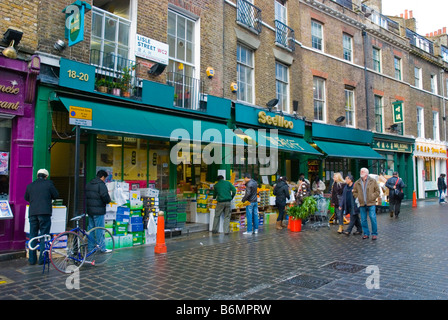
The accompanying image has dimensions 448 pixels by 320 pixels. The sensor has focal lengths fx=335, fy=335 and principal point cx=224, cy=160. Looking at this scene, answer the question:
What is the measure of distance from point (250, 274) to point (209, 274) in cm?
72

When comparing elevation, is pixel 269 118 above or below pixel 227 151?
above

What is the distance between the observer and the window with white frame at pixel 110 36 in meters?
9.20

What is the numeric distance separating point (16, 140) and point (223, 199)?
5.70 m

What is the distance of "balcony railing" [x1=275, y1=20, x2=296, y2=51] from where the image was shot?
50.5ft

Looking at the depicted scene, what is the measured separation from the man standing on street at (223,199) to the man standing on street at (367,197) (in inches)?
145

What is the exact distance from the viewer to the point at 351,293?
15.7 feet

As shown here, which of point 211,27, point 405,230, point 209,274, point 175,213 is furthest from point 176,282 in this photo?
point 211,27

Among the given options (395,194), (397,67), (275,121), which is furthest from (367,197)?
(397,67)

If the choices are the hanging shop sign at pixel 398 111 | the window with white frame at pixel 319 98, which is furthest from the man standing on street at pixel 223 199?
the hanging shop sign at pixel 398 111

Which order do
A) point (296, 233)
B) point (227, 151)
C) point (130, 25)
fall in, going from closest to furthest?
1. point (130, 25)
2. point (296, 233)
3. point (227, 151)

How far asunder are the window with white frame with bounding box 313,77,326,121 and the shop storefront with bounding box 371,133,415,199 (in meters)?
4.90

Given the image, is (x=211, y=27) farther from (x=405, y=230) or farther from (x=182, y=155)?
(x=405, y=230)

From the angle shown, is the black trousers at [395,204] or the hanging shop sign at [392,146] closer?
the black trousers at [395,204]

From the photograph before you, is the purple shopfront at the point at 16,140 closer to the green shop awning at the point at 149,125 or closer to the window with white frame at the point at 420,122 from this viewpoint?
the green shop awning at the point at 149,125
